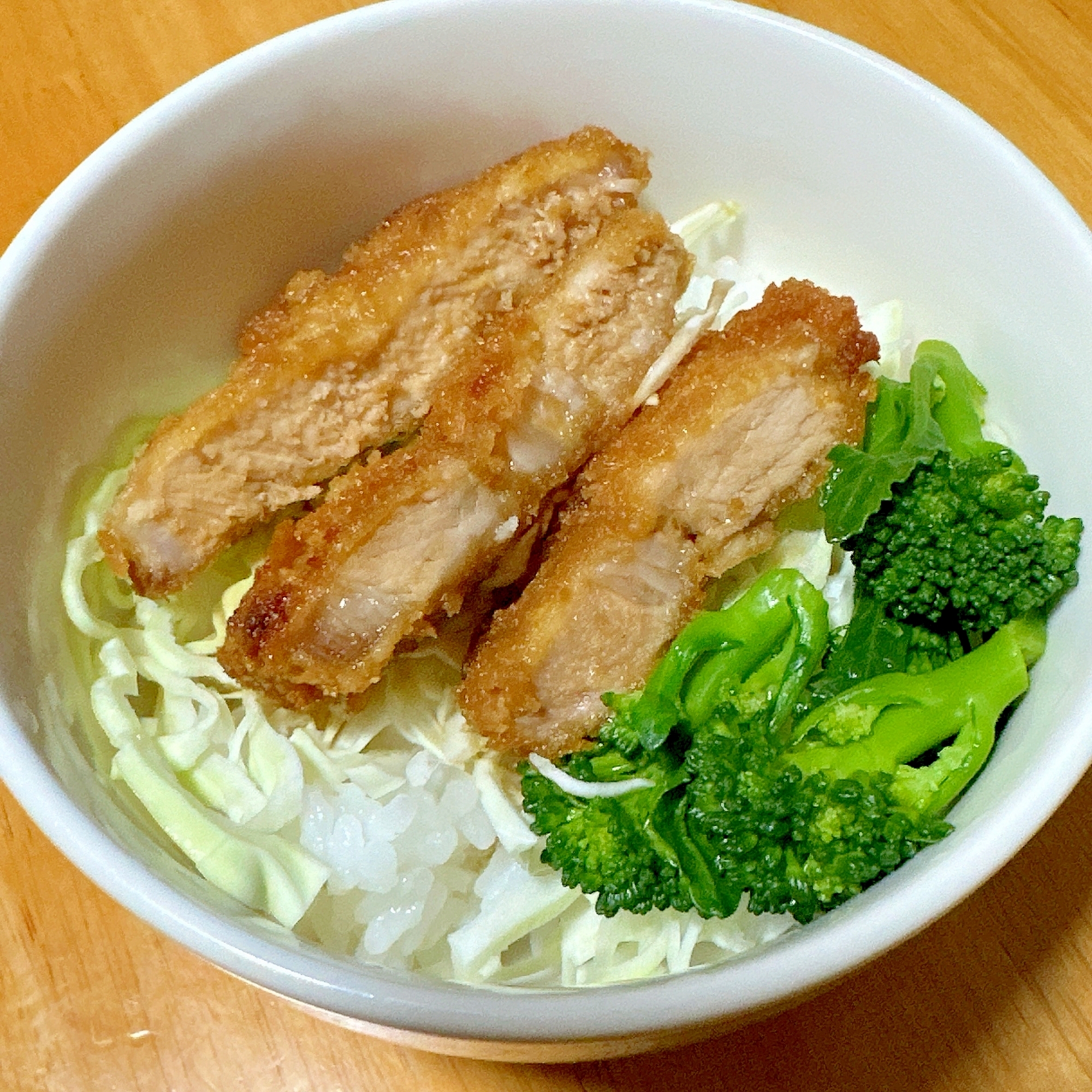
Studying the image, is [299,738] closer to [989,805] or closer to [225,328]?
[225,328]

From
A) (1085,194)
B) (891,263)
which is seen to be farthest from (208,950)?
(1085,194)

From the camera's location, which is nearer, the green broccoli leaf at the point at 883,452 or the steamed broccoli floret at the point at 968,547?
the steamed broccoli floret at the point at 968,547

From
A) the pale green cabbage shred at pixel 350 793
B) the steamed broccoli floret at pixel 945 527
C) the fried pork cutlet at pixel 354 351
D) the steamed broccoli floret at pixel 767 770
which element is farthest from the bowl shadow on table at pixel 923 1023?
the fried pork cutlet at pixel 354 351

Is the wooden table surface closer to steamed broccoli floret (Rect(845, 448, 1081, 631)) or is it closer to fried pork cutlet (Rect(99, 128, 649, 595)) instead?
steamed broccoli floret (Rect(845, 448, 1081, 631))

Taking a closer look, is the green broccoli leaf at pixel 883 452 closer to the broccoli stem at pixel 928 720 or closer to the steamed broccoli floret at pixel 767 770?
the steamed broccoli floret at pixel 767 770

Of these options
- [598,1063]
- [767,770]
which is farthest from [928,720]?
[598,1063]
